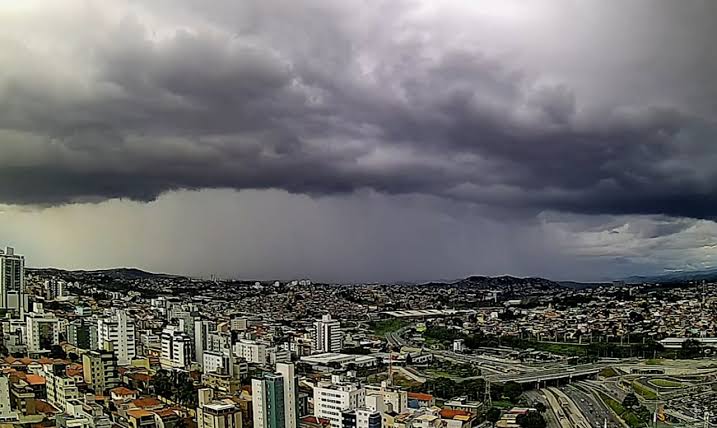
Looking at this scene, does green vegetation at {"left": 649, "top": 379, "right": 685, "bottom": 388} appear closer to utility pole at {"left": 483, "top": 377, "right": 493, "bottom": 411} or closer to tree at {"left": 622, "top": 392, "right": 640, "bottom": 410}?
tree at {"left": 622, "top": 392, "right": 640, "bottom": 410}

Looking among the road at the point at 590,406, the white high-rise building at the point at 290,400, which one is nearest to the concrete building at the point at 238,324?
the white high-rise building at the point at 290,400

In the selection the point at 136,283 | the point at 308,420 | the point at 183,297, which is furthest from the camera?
the point at 183,297

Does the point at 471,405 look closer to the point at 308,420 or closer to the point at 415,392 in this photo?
the point at 415,392

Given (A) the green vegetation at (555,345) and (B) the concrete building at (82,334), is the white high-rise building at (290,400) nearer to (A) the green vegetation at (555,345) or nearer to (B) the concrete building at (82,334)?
(B) the concrete building at (82,334)

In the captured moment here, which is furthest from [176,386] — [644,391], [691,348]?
[691,348]

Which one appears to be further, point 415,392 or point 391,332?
point 391,332

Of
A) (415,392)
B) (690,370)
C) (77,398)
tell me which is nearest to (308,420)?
(415,392)

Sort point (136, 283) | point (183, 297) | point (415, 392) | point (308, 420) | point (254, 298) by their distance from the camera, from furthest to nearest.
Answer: point (254, 298), point (183, 297), point (136, 283), point (415, 392), point (308, 420)
